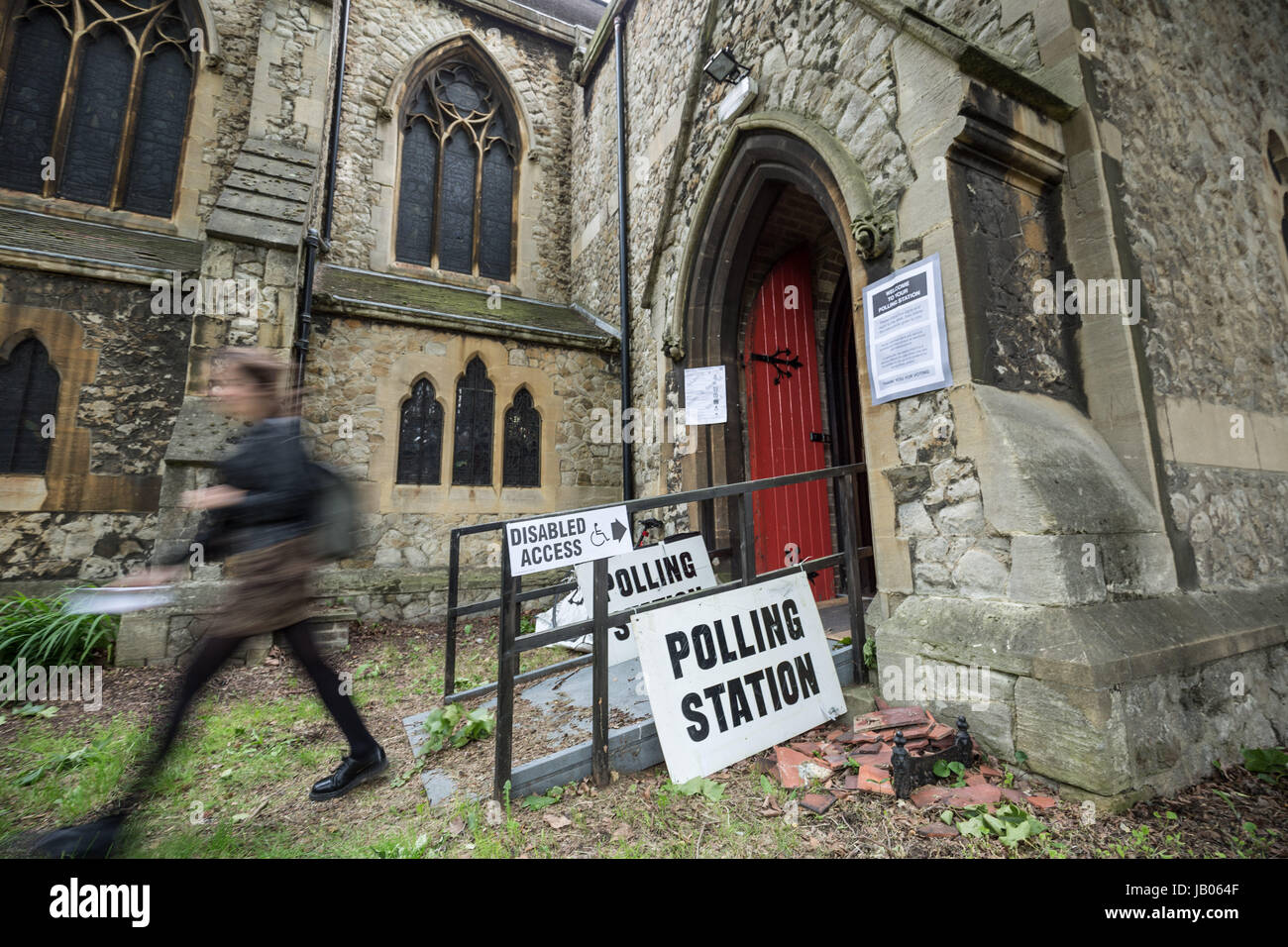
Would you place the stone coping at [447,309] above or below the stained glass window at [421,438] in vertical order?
above

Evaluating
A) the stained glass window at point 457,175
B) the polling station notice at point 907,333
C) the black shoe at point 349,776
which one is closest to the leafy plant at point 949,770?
the polling station notice at point 907,333

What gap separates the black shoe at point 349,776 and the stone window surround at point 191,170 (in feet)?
27.3

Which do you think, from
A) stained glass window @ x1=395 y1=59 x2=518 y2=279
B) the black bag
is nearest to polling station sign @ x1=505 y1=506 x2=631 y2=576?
the black bag

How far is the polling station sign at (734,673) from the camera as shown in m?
2.52

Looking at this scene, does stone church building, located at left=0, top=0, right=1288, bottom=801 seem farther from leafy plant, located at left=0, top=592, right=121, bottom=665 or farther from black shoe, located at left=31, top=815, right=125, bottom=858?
black shoe, located at left=31, top=815, right=125, bottom=858

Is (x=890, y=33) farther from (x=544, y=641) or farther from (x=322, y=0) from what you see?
(x=322, y=0)

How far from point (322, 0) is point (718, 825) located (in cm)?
1072

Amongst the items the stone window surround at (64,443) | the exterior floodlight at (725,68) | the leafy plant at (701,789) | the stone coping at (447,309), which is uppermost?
the exterior floodlight at (725,68)

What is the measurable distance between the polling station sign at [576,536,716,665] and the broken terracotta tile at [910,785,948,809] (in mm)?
2211

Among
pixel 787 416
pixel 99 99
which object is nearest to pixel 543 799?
pixel 787 416

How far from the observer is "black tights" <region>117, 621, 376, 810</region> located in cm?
203

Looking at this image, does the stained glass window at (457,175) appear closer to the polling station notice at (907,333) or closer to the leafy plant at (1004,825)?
the polling station notice at (907,333)

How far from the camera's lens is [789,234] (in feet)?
18.1
